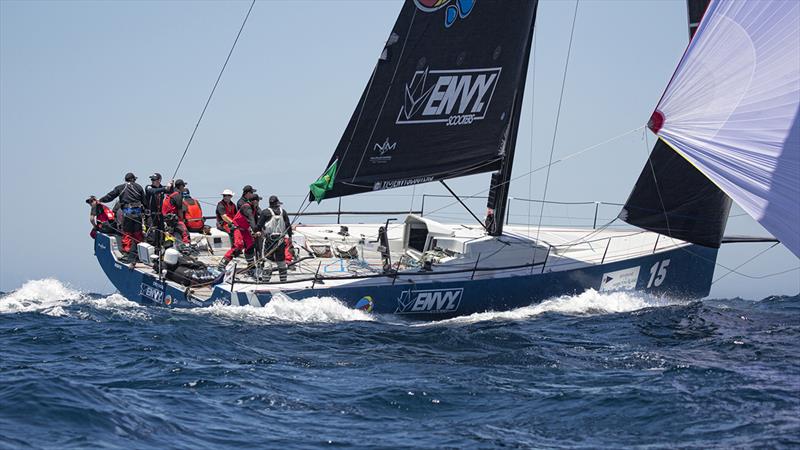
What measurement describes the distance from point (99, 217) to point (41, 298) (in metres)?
1.76

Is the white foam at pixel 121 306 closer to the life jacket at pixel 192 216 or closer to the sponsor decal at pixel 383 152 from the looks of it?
the life jacket at pixel 192 216

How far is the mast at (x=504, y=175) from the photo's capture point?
50.5 feet

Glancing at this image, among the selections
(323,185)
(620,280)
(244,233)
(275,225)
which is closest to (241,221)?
(244,233)

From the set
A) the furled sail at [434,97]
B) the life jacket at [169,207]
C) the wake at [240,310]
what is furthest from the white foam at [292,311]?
the life jacket at [169,207]

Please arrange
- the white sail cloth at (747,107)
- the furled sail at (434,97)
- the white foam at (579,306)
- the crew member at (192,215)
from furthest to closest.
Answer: the crew member at (192,215)
the furled sail at (434,97)
the white foam at (579,306)
the white sail cloth at (747,107)

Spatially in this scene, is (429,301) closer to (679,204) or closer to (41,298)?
(679,204)

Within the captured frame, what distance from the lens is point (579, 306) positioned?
14.9m

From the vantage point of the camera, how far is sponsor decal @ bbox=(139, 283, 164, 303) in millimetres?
14523

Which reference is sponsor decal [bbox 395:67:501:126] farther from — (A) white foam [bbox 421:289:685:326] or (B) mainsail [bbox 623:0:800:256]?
(B) mainsail [bbox 623:0:800:256]

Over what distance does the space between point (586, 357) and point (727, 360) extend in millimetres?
1621

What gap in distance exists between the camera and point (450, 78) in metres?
14.7

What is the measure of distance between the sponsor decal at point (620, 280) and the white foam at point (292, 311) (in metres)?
4.40

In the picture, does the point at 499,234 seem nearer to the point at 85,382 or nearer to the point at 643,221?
the point at 643,221

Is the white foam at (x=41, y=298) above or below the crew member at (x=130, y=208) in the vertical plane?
below
